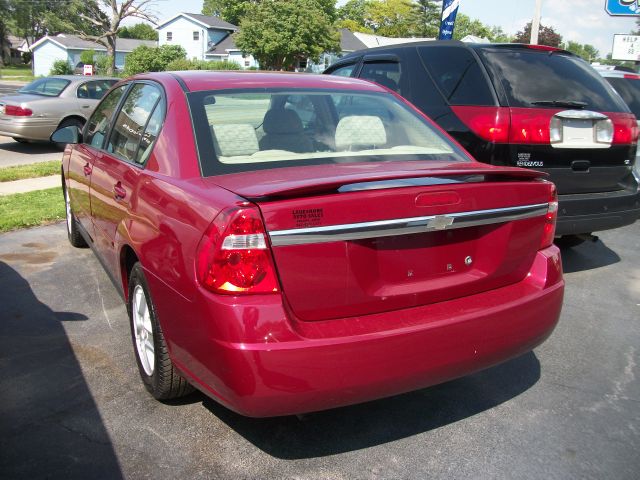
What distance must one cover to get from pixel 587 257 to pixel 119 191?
4752 millimetres

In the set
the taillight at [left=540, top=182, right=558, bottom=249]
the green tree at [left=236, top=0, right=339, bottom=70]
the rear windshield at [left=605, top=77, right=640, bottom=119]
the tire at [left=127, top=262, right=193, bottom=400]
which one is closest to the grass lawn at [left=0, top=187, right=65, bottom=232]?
the tire at [left=127, top=262, right=193, bottom=400]

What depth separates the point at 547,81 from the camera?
504 cm

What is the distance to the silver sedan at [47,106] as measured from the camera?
12.7 m

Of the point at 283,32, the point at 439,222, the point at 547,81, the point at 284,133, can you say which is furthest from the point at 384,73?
the point at 283,32

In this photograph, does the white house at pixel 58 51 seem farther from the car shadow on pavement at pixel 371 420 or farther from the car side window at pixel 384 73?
the car shadow on pavement at pixel 371 420

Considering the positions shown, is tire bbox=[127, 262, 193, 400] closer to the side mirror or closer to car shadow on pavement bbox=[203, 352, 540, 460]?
car shadow on pavement bbox=[203, 352, 540, 460]

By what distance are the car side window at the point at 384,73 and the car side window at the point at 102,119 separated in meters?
2.64

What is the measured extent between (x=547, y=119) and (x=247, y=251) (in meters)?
3.32

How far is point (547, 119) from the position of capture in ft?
15.7

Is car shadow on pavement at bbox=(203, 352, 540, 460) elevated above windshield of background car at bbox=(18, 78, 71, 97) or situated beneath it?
situated beneath

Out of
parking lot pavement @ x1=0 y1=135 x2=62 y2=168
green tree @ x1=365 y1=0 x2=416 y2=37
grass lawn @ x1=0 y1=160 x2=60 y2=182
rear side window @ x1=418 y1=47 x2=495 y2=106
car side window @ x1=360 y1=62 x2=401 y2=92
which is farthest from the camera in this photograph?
green tree @ x1=365 y1=0 x2=416 y2=37

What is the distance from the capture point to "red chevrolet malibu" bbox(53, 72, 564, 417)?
2361 mm

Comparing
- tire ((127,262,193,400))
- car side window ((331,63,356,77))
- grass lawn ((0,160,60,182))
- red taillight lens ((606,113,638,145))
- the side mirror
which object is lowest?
grass lawn ((0,160,60,182))

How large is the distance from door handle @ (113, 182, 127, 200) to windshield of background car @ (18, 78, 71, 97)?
11.1 meters
